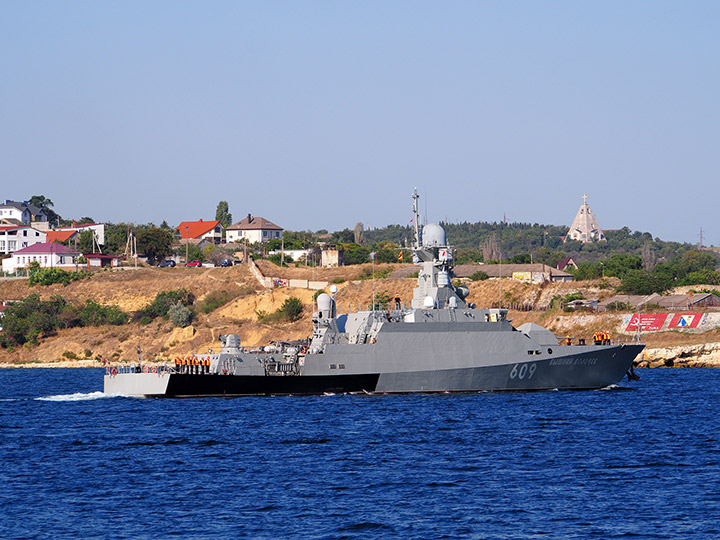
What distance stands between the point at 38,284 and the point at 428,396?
72090mm

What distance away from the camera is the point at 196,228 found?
13112 centimetres

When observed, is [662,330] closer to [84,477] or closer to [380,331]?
[380,331]

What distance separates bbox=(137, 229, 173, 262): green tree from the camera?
11219cm

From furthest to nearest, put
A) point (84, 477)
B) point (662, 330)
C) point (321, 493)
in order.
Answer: point (662, 330)
point (84, 477)
point (321, 493)

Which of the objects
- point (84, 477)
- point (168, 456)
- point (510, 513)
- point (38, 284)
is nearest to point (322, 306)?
point (168, 456)

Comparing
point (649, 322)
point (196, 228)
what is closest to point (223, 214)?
point (196, 228)

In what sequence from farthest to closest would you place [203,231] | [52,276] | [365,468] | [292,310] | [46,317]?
[203,231]
[52,276]
[46,317]
[292,310]
[365,468]

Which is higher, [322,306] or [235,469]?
[322,306]

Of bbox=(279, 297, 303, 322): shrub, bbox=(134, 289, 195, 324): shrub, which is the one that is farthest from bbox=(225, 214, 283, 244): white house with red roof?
bbox=(279, 297, 303, 322): shrub

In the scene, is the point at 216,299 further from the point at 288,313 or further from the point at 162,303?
the point at 288,313

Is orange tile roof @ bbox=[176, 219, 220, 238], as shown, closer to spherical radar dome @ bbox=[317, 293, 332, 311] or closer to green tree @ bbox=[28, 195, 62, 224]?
green tree @ bbox=[28, 195, 62, 224]

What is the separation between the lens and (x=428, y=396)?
132ft

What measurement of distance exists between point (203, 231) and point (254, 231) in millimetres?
8259

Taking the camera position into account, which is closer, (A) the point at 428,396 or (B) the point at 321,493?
(B) the point at 321,493
